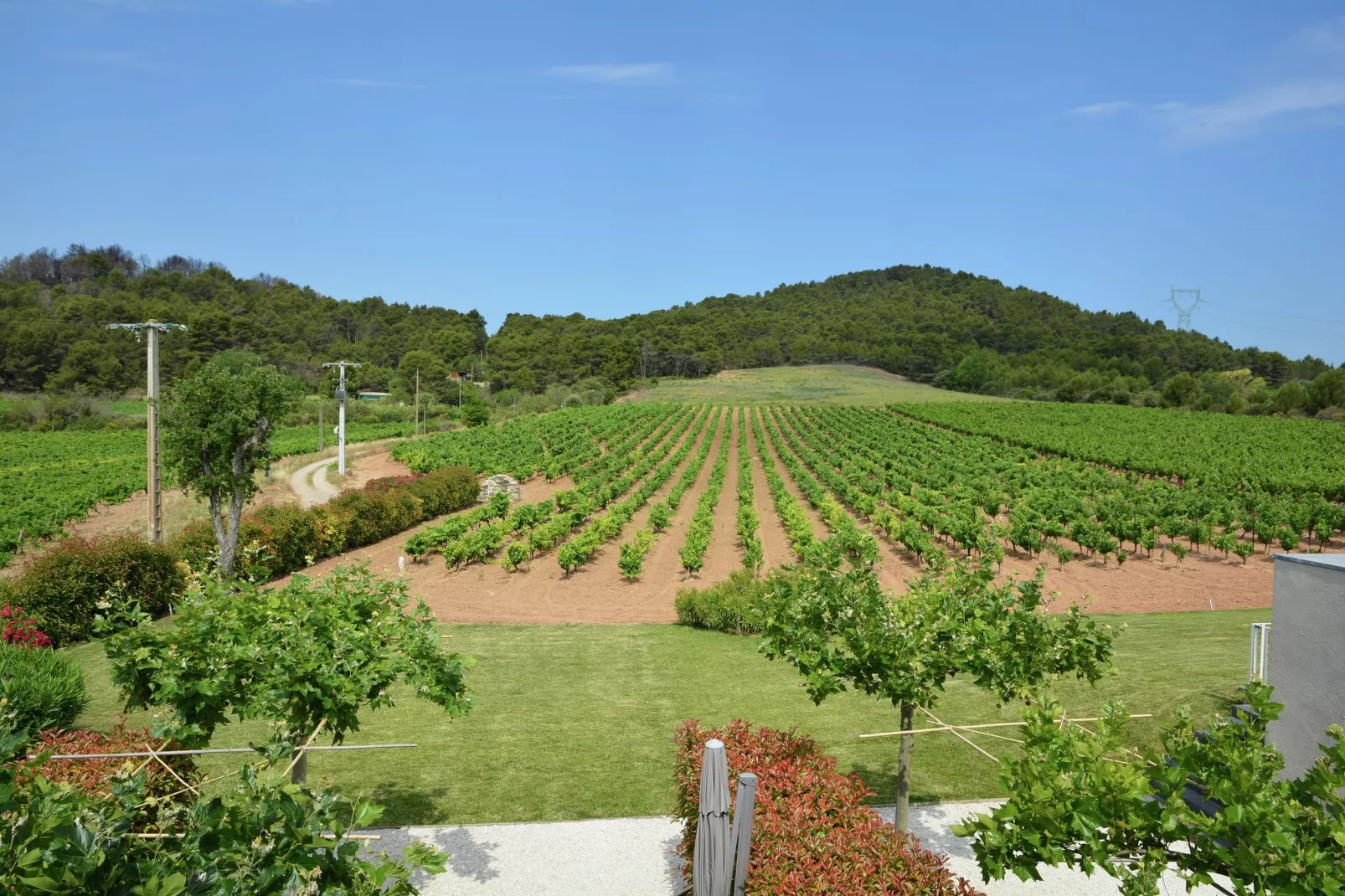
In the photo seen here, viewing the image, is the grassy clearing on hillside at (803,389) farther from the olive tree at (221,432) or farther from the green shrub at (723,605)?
the olive tree at (221,432)

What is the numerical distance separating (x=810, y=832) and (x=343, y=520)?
71.1 feet

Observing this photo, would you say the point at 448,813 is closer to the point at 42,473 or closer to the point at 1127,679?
the point at 1127,679

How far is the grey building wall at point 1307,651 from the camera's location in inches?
233

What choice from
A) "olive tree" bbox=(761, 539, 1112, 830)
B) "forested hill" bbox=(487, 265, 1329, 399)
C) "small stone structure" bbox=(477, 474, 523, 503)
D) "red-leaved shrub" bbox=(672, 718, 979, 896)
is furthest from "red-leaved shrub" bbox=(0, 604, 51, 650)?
"forested hill" bbox=(487, 265, 1329, 399)

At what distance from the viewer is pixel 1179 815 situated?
11.9ft

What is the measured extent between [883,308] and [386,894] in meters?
146

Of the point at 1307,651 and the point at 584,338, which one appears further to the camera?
the point at 584,338

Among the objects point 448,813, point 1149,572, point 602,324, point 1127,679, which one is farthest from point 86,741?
point 602,324

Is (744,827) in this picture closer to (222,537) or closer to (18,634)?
(18,634)

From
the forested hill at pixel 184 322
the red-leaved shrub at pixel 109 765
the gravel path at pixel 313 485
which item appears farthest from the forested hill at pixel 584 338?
the red-leaved shrub at pixel 109 765

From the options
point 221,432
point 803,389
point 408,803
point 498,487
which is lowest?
point 408,803

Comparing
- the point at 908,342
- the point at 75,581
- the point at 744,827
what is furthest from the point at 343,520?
the point at 908,342

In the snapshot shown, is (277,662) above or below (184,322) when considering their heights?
below

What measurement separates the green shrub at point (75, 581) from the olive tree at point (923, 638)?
1160cm
